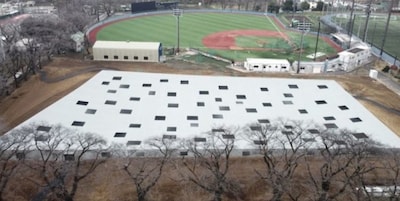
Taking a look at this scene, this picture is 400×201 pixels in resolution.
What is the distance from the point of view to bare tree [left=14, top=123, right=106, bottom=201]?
2273 cm

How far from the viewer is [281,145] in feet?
85.9

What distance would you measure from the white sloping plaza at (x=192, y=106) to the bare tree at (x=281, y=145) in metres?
1.33

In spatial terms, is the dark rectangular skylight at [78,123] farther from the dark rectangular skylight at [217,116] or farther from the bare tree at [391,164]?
the bare tree at [391,164]

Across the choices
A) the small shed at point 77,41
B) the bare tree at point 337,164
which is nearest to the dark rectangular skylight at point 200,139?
the bare tree at point 337,164

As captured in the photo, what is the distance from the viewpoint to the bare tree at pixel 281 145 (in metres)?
22.9

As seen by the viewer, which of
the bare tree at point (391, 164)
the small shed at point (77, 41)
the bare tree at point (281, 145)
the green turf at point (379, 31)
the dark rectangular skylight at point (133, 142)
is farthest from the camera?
the green turf at point (379, 31)

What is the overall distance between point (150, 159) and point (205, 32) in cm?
4749

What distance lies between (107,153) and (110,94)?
358 inches

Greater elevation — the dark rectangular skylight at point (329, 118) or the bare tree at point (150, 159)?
the dark rectangular skylight at point (329, 118)

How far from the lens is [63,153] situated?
24484 mm

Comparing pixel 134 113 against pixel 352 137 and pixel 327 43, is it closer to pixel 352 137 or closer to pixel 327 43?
pixel 352 137

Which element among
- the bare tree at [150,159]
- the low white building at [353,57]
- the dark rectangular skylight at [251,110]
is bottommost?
the bare tree at [150,159]

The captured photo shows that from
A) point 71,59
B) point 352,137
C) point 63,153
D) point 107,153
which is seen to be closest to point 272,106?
point 352,137

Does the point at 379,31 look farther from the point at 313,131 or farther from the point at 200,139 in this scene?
the point at 200,139
